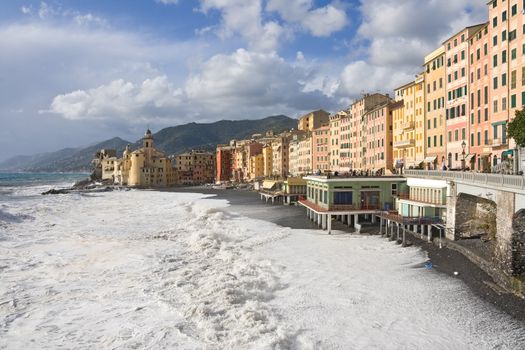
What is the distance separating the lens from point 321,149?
12512 cm

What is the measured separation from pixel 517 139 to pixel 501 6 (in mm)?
17944

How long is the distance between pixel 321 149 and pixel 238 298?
10284 centimetres

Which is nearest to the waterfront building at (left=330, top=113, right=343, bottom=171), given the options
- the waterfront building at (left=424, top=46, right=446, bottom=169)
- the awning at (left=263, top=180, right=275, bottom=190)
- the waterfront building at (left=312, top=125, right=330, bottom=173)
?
the waterfront building at (left=312, top=125, right=330, bottom=173)

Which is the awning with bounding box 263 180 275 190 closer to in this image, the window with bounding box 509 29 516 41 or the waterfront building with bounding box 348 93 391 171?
the waterfront building with bounding box 348 93 391 171

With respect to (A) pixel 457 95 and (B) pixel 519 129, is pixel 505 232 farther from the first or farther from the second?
(A) pixel 457 95

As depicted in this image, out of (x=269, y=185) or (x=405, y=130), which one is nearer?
(x=405, y=130)

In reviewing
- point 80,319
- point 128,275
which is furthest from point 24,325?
point 128,275

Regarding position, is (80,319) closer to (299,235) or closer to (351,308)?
(351,308)

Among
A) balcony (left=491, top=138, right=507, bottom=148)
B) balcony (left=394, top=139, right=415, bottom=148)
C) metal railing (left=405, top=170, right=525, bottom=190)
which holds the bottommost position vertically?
metal railing (left=405, top=170, right=525, bottom=190)

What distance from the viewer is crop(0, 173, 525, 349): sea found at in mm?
19922

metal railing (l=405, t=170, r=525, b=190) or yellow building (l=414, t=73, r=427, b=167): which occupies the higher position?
yellow building (l=414, t=73, r=427, b=167)

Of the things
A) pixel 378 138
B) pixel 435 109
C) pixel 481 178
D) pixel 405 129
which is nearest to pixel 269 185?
pixel 378 138

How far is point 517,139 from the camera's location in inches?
1394

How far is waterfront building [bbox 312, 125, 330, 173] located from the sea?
80.6 metres
